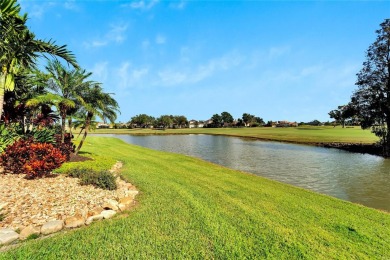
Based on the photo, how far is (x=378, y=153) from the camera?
92.8ft

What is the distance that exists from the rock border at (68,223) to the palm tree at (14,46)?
4.64 metres

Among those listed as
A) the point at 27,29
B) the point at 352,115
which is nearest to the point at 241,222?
the point at 27,29

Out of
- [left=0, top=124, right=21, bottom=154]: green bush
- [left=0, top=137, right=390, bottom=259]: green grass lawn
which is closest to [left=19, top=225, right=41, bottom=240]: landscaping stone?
[left=0, top=137, right=390, bottom=259]: green grass lawn

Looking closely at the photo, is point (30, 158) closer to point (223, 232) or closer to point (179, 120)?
point (223, 232)

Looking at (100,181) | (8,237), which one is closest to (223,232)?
(8,237)

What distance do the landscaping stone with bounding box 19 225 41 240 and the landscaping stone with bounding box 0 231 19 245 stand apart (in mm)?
101

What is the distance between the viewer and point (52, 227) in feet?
17.9

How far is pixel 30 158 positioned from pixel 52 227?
5443mm

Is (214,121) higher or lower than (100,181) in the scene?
higher

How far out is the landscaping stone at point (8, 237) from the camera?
4844mm

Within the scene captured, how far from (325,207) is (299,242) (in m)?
3.60

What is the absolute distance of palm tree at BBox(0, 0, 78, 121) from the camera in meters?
7.18

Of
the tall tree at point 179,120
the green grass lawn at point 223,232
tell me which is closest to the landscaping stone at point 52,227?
the green grass lawn at point 223,232

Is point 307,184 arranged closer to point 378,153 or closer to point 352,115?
point 378,153
